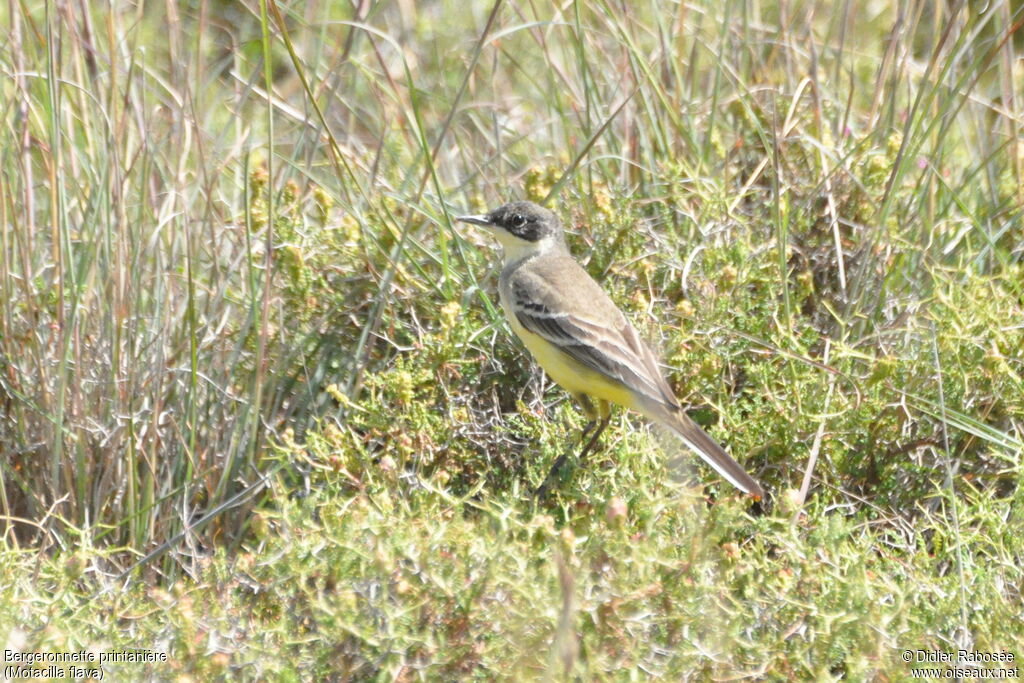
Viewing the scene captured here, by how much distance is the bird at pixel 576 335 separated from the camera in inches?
161

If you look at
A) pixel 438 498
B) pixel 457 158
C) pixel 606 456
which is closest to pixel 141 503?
pixel 438 498

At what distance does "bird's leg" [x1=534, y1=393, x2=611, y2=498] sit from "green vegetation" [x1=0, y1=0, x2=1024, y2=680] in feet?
0.17

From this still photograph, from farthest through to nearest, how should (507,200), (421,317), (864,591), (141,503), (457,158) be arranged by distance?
1. (457,158)
2. (507,200)
3. (421,317)
4. (141,503)
5. (864,591)

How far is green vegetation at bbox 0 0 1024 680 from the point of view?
2.98 metres

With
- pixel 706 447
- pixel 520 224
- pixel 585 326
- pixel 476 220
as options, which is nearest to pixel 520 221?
pixel 520 224

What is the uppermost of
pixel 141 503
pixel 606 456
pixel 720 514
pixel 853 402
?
pixel 720 514

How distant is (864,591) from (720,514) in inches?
15.4

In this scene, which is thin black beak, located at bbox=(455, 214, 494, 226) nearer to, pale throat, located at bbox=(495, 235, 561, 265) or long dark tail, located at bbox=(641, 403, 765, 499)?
pale throat, located at bbox=(495, 235, 561, 265)

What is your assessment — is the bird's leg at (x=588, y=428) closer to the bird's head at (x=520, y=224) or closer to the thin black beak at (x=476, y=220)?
the bird's head at (x=520, y=224)

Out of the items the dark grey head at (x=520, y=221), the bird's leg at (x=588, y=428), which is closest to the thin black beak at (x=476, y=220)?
the dark grey head at (x=520, y=221)

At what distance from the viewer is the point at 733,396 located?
4449 millimetres

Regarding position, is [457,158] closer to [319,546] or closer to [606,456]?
[606,456]

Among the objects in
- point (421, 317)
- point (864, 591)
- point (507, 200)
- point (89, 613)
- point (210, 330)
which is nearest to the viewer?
point (864, 591)

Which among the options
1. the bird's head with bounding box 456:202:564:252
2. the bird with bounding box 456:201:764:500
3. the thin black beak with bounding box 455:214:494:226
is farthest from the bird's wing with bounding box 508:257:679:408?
the thin black beak with bounding box 455:214:494:226
